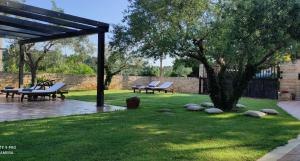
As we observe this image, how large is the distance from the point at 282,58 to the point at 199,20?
10.4 feet

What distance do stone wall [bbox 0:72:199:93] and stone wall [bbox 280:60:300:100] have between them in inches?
263

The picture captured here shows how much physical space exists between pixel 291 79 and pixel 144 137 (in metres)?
14.7

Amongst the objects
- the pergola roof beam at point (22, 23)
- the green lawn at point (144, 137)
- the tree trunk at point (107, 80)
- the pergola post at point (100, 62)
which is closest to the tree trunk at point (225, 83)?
the green lawn at point (144, 137)

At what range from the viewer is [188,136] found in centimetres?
681

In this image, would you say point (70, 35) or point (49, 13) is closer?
point (49, 13)

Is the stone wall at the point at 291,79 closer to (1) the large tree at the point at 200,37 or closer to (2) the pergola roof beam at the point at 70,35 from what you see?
(1) the large tree at the point at 200,37

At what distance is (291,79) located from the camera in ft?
61.6

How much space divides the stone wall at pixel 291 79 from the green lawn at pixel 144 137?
1008 cm

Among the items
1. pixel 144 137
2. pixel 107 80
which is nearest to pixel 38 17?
pixel 144 137

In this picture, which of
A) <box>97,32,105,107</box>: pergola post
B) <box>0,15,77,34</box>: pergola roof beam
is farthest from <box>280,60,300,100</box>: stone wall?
<box>0,15,77,34</box>: pergola roof beam

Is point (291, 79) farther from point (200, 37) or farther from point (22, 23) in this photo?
point (22, 23)

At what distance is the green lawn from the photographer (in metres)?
5.20

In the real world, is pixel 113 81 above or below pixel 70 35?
below

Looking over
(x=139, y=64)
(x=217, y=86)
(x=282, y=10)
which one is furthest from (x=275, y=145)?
(x=139, y=64)
